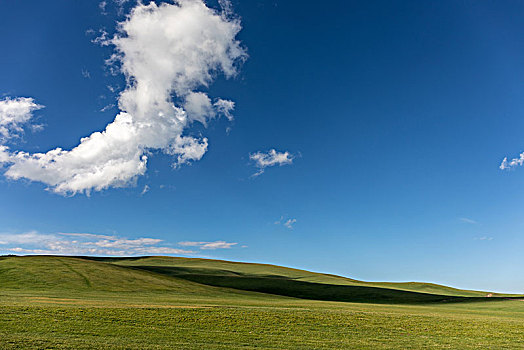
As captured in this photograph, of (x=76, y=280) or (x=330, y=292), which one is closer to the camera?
(x=76, y=280)

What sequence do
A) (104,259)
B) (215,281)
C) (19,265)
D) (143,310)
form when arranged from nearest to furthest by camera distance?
1. (143,310)
2. (19,265)
3. (215,281)
4. (104,259)

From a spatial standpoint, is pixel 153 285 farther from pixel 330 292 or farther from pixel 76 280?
pixel 330 292

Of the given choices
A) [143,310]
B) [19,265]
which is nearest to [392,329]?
[143,310]

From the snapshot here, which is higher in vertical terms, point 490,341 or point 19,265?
point 19,265

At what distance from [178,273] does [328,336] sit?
2630 inches

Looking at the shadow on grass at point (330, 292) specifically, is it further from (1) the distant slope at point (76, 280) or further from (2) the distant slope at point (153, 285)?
(1) the distant slope at point (76, 280)

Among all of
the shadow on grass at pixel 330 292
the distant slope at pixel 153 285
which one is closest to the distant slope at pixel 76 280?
the distant slope at pixel 153 285

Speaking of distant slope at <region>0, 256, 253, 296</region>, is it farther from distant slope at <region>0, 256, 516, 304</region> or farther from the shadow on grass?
the shadow on grass

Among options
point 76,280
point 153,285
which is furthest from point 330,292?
point 76,280

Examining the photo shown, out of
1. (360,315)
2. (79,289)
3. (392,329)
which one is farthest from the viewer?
(79,289)

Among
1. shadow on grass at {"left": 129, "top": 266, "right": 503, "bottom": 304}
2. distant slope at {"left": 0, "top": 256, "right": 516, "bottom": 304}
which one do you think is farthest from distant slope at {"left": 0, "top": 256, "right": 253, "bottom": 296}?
shadow on grass at {"left": 129, "top": 266, "right": 503, "bottom": 304}

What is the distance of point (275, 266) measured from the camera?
393ft

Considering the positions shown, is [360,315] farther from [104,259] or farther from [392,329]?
[104,259]

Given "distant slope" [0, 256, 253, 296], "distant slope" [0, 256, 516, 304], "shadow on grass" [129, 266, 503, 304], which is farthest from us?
"shadow on grass" [129, 266, 503, 304]
